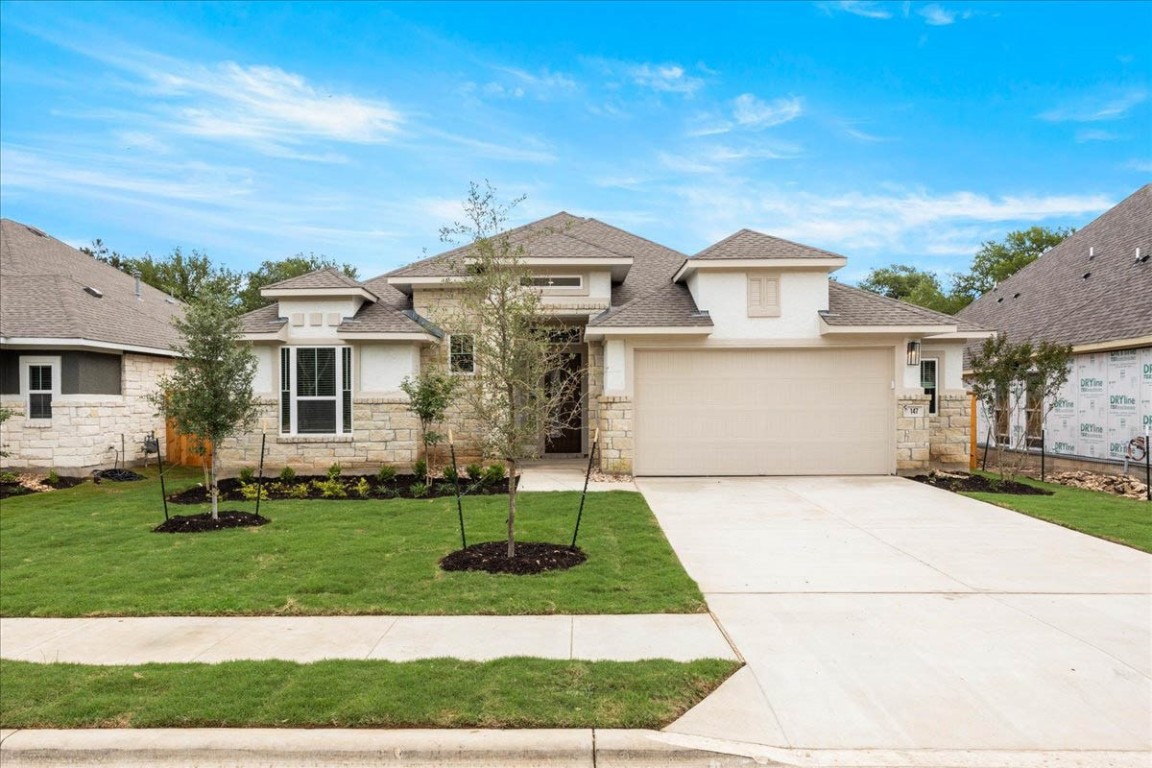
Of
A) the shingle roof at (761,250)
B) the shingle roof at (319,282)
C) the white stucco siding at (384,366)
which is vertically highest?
the shingle roof at (761,250)

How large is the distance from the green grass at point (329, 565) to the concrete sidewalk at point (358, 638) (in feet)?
0.68

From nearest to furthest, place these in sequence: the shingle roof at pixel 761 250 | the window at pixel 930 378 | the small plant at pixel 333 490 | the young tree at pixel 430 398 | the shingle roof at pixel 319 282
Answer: the small plant at pixel 333 490 → the young tree at pixel 430 398 → the shingle roof at pixel 761 250 → the shingle roof at pixel 319 282 → the window at pixel 930 378

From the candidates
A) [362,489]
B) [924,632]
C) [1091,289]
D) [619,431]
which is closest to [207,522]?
[362,489]

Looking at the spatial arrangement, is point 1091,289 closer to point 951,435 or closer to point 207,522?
point 951,435

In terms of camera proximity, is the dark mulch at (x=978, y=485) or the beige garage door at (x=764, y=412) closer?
the dark mulch at (x=978, y=485)

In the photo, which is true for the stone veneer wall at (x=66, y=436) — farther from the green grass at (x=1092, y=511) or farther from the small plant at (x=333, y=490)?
the green grass at (x=1092, y=511)

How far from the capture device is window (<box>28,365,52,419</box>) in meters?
14.5

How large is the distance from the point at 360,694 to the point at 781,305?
37.8 feet

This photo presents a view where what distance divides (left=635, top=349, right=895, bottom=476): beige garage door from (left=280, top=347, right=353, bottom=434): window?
6.45 m

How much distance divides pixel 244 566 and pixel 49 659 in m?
2.39

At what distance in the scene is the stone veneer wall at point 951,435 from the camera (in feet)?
47.5

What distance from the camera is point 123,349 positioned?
15.5 metres

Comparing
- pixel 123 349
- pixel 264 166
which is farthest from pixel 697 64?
pixel 123 349

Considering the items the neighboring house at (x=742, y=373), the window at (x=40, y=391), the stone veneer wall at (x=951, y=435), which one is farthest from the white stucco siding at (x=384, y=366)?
the stone veneer wall at (x=951, y=435)
